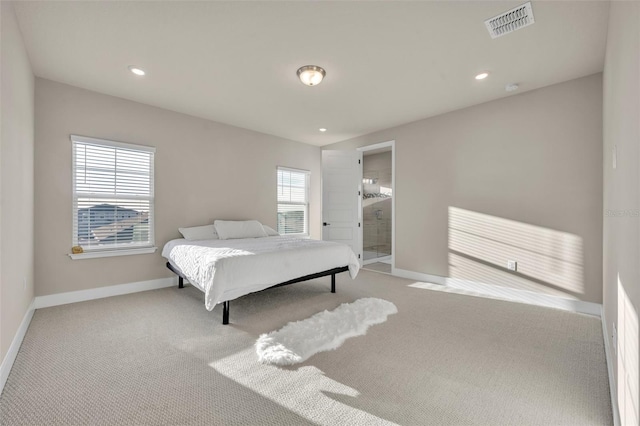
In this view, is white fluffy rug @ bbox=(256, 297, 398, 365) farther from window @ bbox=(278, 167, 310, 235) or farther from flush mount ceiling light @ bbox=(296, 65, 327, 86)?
window @ bbox=(278, 167, 310, 235)

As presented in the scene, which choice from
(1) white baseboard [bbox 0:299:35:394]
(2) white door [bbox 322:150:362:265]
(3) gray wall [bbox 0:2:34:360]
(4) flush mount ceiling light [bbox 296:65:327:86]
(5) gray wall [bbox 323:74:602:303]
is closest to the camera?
(1) white baseboard [bbox 0:299:35:394]

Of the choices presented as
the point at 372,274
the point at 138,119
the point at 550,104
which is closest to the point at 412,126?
the point at 550,104

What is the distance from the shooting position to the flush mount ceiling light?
2.92 meters

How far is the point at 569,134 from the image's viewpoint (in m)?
3.25

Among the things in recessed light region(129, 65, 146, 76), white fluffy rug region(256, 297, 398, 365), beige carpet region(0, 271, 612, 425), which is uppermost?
recessed light region(129, 65, 146, 76)

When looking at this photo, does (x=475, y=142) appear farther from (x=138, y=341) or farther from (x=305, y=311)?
(x=138, y=341)

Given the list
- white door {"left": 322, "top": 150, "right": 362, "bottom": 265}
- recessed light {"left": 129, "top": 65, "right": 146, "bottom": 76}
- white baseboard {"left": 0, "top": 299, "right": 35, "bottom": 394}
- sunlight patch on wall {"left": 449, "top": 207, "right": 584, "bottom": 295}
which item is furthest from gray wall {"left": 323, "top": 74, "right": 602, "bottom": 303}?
white baseboard {"left": 0, "top": 299, "right": 35, "bottom": 394}

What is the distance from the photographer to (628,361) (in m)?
1.22

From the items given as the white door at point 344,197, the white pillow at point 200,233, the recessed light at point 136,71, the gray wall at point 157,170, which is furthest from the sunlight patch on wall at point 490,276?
the recessed light at point 136,71

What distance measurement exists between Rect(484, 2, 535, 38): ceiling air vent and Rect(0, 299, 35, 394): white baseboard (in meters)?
4.34

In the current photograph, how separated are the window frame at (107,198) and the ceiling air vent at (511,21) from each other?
4.32 m

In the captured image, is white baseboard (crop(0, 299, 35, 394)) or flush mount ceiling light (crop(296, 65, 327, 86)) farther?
flush mount ceiling light (crop(296, 65, 327, 86))

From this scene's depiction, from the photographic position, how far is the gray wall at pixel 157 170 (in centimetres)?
330

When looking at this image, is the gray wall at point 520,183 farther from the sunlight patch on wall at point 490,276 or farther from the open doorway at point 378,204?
the open doorway at point 378,204
